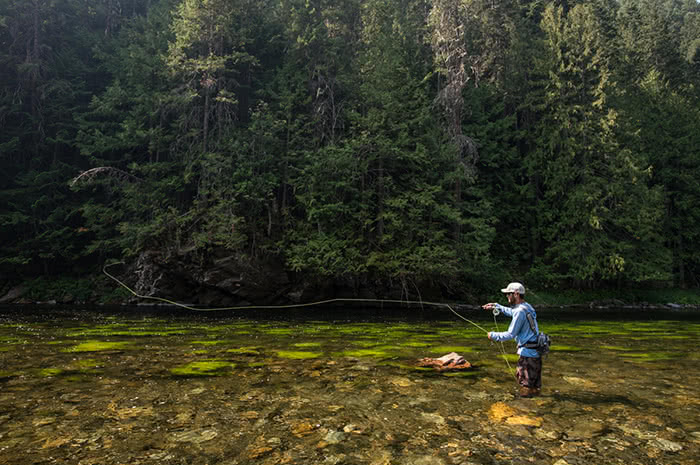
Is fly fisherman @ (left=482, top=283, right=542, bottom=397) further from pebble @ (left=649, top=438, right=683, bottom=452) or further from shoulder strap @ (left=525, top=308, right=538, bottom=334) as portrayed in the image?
pebble @ (left=649, top=438, right=683, bottom=452)

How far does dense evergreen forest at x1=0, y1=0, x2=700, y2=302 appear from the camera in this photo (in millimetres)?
25016

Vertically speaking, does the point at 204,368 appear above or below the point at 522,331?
below

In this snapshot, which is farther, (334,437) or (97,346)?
(97,346)

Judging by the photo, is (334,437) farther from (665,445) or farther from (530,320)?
(665,445)

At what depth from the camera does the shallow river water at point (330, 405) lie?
14.0 ft

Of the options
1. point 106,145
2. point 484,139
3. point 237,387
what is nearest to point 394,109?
point 484,139

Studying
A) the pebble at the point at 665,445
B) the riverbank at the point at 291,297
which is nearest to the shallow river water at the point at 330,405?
the pebble at the point at 665,445

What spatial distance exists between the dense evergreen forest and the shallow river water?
14139 mm

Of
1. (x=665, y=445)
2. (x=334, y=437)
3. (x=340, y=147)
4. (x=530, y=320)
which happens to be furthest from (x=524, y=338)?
(x=340, y=147)

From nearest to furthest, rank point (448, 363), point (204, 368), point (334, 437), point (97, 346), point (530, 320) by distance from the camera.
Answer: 1. point (334, 437)
2. point (530, 320)
3. point (204, 368)
4. point (448, 363)
5. point (97, 346)

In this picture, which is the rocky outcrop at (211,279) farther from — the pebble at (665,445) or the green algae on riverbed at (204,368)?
the pebble at (665,445)

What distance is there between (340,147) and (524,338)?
69.5 ft

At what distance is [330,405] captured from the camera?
230 inches

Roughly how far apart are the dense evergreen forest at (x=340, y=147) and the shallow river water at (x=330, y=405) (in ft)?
46.4
